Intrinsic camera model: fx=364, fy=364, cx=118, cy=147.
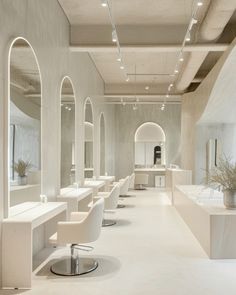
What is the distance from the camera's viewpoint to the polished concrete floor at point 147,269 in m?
3.53

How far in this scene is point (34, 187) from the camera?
4820mm

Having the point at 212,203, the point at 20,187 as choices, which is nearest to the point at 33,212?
the point at 20,187

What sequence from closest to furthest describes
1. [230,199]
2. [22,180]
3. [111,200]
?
[22,180] → [230,199] → [111,200]

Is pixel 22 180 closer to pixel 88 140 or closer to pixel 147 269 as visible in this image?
pixel 147 269

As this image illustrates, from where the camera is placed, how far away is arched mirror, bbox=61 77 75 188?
20.8ft

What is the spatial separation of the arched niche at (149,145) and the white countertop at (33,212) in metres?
11.1

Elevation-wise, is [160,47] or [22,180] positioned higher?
[160,47]

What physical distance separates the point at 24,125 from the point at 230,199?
2.90 metres

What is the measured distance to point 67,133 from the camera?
21.8 feet

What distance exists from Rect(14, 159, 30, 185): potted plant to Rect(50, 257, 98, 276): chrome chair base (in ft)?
3.49

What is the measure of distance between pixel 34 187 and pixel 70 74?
9.36 feet

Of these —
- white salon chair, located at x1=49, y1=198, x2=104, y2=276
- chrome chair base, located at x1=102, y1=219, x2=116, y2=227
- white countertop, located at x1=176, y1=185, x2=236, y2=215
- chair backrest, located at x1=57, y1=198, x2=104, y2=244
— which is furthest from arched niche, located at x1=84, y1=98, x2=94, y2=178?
chair backrest, located at x1=57, y1=198, x2=104, y2=244

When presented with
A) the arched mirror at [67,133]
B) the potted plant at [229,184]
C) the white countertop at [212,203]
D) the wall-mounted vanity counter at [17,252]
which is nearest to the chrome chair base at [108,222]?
the arched mirror at [67,133]

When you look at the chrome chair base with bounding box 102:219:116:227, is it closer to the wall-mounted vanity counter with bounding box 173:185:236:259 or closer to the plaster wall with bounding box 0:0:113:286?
the plaster wall with bounding box 0:0:113:286
